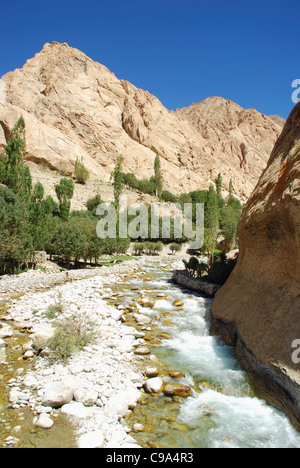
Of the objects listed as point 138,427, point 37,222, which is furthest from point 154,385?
point 37,222

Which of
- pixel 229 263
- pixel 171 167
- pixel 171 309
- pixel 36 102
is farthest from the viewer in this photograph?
pixel 171 167

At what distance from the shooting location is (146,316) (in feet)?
38.6

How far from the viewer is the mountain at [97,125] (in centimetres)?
6581

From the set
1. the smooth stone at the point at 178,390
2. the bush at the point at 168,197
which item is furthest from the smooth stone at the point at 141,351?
the bush at the point at 168,197

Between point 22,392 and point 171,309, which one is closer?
point 22,392

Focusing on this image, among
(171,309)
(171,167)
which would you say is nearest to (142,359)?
(171,309)

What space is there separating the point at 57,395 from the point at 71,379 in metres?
0.73

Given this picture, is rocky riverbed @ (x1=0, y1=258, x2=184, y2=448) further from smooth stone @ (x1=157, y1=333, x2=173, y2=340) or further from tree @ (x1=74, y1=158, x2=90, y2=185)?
tree @ (x1=74, y1=158, x2=90, y2=185)

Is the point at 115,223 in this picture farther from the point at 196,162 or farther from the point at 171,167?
the point at 196,162

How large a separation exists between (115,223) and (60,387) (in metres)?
27.6

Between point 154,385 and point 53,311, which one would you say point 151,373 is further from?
point 53,311

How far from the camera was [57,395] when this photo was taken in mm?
5590

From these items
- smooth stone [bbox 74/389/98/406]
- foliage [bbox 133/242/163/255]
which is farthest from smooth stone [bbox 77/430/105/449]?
foliage [bbox 133/242/163/255]

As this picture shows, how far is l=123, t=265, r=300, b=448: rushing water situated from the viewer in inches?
195
